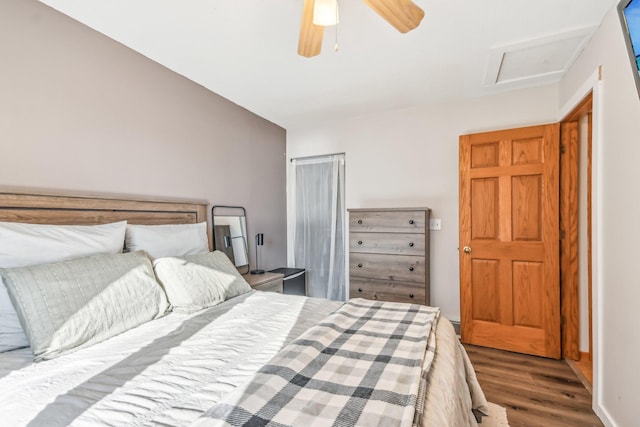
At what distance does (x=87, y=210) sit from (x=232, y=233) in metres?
A: 1.36

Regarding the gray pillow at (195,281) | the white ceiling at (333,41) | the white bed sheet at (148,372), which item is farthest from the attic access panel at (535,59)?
the gray pillow at (195,281)

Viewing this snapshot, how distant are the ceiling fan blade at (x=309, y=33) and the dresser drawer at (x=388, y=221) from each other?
1.84 m

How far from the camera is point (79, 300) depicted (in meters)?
1.35

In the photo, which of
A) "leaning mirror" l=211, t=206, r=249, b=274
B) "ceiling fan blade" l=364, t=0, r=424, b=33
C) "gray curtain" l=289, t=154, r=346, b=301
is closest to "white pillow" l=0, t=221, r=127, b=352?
"leaning mirror" l=211, t=206, r=249, b=274

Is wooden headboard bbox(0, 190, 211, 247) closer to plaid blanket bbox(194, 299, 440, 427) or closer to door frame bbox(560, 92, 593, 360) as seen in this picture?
plaid blanket bbox(194, 299, 440, 427)

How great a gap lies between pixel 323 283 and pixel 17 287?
9.88 ft

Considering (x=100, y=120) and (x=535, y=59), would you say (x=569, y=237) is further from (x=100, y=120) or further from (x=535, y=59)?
(x=100, y=120)

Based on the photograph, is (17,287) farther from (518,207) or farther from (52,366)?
(518,207)

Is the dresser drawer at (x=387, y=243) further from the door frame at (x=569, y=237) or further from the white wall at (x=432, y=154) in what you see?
the door frame at (x=569, y=237)

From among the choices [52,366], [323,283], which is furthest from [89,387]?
[323,283]

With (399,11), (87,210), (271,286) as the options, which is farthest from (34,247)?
(399,11)

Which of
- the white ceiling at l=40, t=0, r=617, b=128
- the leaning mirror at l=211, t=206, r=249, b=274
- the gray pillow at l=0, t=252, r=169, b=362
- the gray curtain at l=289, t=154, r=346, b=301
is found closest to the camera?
the gray pillow at l=0, t=252, r=169, b=362

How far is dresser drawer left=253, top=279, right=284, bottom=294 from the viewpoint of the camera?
2.83 meters

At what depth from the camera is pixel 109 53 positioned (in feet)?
6.87
